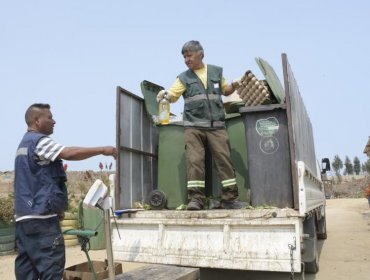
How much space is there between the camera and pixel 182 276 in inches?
133

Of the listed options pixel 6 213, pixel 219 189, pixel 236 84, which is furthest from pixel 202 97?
pixel 6 213

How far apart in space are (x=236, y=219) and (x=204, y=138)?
109 cm

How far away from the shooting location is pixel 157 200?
184 inches

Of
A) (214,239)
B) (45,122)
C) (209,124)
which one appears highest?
(209,124)

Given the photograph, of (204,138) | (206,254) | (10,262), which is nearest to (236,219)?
(206,254)

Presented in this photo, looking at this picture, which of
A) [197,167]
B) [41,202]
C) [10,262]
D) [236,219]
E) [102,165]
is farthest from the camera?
[102,165]

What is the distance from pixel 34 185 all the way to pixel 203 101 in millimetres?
2185

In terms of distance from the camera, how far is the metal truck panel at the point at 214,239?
351 centimetres

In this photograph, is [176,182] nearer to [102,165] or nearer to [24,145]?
[24,145]

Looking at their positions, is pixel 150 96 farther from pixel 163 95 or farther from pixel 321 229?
pixel 321 229

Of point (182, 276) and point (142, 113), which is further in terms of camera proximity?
point (142, 113)

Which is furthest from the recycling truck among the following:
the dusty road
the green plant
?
the green plant

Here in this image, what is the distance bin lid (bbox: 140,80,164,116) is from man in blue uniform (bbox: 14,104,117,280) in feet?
6.80

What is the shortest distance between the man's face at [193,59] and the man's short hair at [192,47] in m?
0.03
